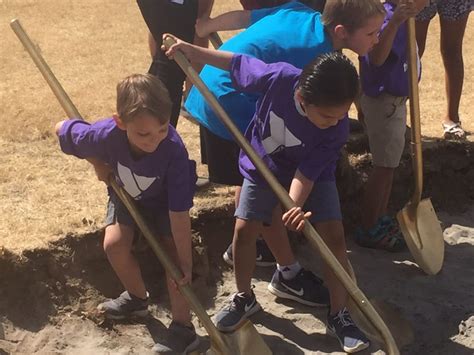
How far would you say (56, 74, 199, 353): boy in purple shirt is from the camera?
3201 millimetres

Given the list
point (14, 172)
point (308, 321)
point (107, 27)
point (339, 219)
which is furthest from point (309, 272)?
point (107, 27)

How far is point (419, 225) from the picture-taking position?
4387 mm

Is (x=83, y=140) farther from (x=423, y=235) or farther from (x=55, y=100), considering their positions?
(x=55, y=100)

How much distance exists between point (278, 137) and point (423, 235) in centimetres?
128

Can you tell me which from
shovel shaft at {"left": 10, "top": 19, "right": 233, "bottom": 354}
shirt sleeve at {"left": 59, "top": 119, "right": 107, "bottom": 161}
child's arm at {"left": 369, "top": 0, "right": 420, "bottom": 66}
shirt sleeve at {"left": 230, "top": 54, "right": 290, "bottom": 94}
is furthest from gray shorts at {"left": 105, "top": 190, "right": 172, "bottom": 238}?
child's arm at {"left": 369, "top": 0, "right": 420, "bottom": 66}

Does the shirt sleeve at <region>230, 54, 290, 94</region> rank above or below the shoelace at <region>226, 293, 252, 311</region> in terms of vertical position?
above

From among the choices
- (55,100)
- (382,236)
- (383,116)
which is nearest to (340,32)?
(383,116)

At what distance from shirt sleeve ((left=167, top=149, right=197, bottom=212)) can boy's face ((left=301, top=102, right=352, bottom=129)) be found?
0.52 meters

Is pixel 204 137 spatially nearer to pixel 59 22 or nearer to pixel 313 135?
pixel 313 135

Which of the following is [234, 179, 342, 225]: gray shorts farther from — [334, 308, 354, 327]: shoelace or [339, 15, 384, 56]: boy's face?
[339, 15, 384, 56]: boy's face

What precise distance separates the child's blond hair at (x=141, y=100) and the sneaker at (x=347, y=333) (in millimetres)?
1179

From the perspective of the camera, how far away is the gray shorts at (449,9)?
17.1 ft

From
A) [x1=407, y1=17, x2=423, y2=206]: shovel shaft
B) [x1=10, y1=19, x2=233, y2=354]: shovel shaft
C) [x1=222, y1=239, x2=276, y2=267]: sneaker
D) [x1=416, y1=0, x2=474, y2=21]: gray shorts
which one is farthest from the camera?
[x1=416, y1=0, x2=474, y2=21]: gray shorts

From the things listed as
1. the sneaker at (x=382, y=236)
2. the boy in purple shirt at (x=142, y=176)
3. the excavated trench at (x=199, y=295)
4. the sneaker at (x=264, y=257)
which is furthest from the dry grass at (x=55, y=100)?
the sneaker at (x=382, y=236)
